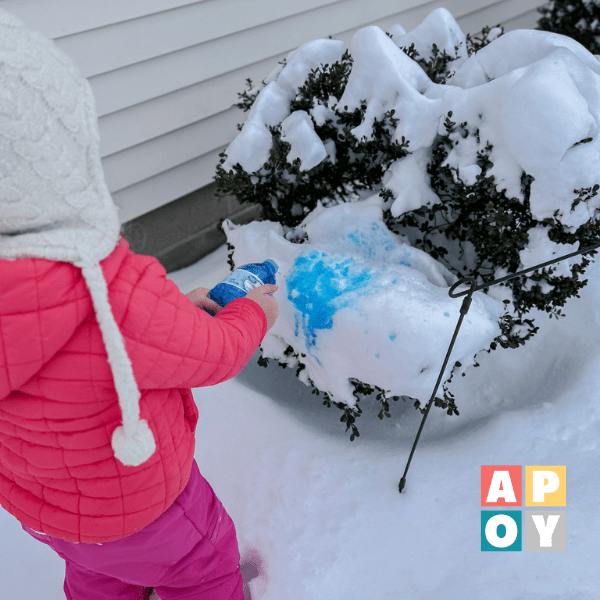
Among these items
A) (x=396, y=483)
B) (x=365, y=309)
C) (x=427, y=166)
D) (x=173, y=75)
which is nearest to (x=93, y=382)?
(x=365, y=309)

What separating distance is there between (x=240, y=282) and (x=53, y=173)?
58 centimetres

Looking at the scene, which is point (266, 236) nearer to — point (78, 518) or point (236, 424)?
point (236, 424)

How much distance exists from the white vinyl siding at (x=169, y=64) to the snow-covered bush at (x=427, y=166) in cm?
73

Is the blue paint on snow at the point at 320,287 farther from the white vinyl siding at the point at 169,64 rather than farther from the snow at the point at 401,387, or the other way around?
the white vinyl siding at the point at 169,64

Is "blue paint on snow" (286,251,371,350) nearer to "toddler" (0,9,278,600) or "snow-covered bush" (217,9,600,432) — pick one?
"snow-covered bush" (217,9,600,432)

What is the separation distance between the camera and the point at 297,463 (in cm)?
181

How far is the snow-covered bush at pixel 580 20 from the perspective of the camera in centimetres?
354

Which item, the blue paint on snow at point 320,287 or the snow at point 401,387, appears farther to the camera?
the blue paint on snow at point 320,287

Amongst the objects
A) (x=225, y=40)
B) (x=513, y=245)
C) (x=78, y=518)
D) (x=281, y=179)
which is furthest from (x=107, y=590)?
(x=225, y=40)

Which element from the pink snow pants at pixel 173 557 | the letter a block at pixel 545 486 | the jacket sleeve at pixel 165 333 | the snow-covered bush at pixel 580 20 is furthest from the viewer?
the snow-covered bush at pixel 580 20

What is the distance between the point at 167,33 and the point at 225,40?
343mm
